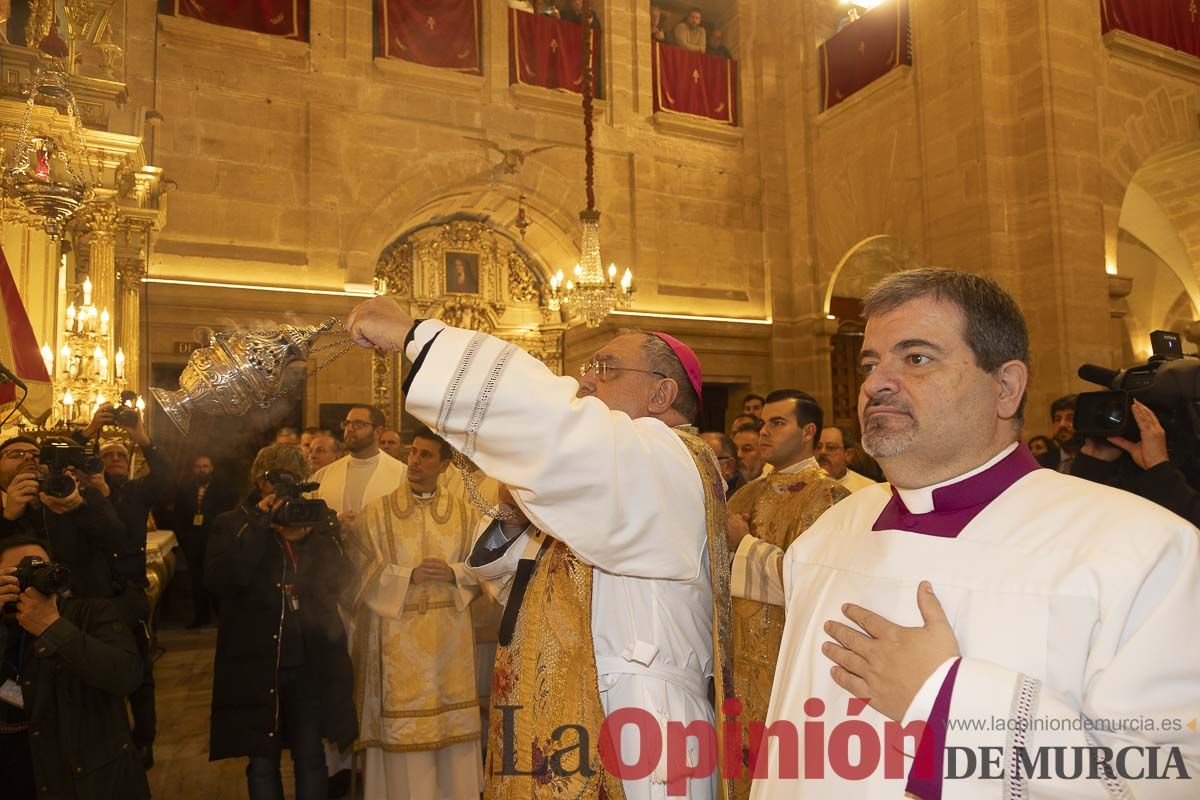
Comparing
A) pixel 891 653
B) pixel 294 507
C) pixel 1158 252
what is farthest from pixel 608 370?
pixel 1158 252

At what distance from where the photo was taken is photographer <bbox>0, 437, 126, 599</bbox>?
298 cm

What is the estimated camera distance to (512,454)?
4.50 ft

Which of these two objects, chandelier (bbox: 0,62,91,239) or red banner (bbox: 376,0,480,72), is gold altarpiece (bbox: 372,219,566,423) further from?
chandelier (bbox: 0,62,91,239)

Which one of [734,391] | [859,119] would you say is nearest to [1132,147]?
[859,119]

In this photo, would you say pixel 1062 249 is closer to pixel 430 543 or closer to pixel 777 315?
pixel 777 315

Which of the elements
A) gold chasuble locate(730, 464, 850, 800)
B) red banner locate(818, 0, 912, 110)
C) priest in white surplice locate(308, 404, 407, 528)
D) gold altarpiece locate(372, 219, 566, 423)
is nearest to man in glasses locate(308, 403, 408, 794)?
priest in white surplice locate(308, 404, 407, 528)

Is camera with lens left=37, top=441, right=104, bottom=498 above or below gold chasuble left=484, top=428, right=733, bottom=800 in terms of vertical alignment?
above

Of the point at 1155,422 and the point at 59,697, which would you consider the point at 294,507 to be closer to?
the point at 59,697

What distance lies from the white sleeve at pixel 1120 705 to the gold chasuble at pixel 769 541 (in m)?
1.97

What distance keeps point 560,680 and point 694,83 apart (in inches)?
449

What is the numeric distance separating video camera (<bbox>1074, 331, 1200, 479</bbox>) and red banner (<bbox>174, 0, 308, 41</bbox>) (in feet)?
32.2

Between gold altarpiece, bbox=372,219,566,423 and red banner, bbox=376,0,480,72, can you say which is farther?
gold altarpiece, bbox=372,219,566,423

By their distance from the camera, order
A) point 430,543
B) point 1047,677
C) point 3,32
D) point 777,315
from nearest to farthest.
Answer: point 1047,677, point 430,543, point 3,32, point 777,315

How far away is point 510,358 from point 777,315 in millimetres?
11049
